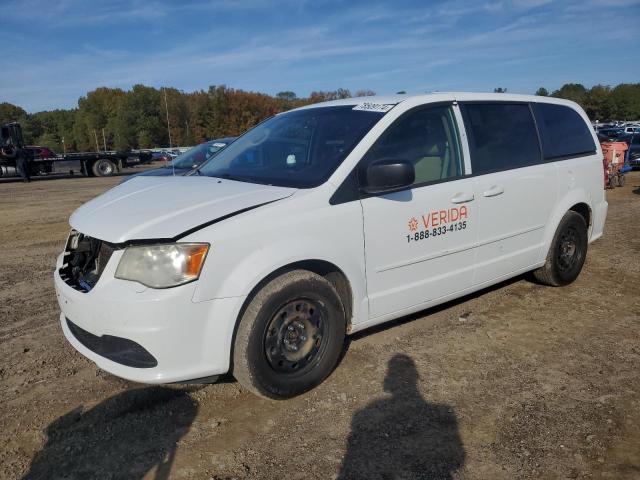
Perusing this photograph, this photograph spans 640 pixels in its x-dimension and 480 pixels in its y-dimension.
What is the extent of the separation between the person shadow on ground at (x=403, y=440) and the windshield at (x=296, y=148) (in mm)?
1423

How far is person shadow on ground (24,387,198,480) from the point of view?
2586 mm

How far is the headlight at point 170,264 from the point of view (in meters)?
2.71

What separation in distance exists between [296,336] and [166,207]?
110 centimetres

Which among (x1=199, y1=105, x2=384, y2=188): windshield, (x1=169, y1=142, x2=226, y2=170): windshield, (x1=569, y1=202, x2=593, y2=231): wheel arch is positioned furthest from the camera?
(x1=169, y1=142, x2=226, y2=170): windshield

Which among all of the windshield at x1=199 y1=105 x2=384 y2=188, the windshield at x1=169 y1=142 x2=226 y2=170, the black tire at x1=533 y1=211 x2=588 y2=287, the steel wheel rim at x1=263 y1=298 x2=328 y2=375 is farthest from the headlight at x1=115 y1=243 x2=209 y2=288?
the windshield at x1=169 y1=142 x2=226 y2=170

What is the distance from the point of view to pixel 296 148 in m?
3.87

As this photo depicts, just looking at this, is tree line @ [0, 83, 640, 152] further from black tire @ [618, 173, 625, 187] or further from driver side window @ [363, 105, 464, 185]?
driver side window @ [363, 105, 464, 185]

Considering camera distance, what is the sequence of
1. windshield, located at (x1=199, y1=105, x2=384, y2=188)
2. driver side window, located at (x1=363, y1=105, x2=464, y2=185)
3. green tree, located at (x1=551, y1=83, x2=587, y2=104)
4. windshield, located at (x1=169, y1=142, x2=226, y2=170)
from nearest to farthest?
windshield, located at (x1=199, y1=105, x2=384, y2=188)
driver side window, located at (x1=363, y1=105, x2=464, y2=185)
windshield, located at (x1=169, y1=142, x2=226, y2=170)
green tree, located at (x1=551, y1=83, x2=587, y2=104)

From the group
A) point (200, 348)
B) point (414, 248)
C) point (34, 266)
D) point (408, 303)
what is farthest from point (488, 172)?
point (34, 266)

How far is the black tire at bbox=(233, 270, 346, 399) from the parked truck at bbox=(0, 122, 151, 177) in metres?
22.3

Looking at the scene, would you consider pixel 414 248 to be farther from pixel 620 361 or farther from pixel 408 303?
pixel 620 361

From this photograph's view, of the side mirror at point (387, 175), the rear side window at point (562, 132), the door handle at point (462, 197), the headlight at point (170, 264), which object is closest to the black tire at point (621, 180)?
the rear side window at point (562, 132)

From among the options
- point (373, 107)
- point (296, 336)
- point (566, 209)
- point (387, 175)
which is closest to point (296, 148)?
point (373, 107)

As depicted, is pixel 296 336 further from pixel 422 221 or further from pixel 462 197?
pixel 462 197
